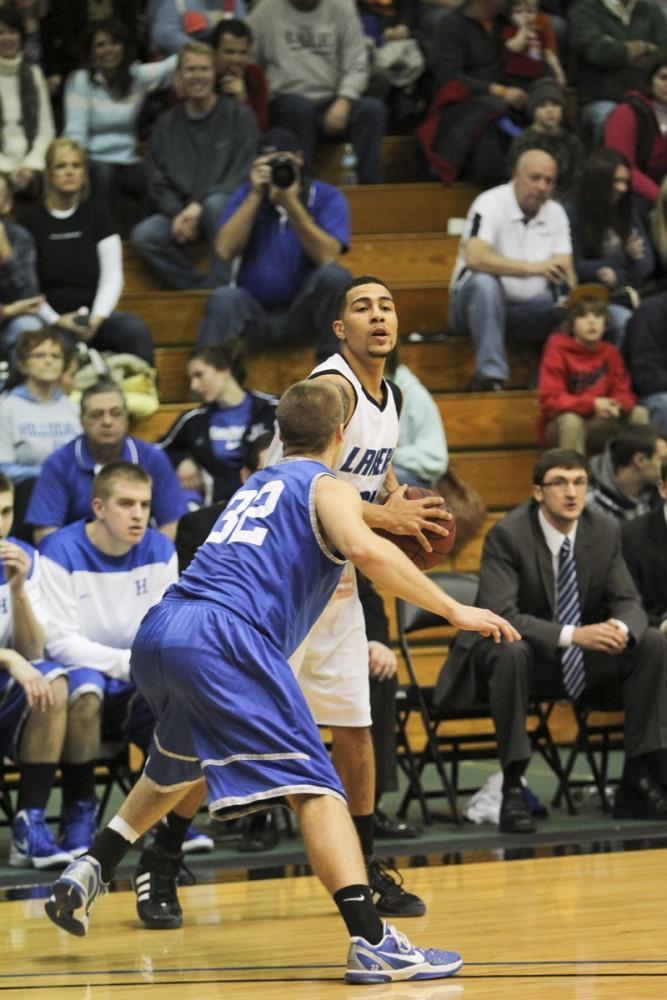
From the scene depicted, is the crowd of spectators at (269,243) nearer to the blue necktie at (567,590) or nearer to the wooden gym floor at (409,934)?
the blue necktie at (567,590)

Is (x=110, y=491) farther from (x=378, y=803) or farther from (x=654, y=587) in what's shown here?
(x=654, y=587)

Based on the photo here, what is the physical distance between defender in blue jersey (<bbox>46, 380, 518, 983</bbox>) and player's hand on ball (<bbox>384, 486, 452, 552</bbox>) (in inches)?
9.2

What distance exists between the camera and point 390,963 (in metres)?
4.12

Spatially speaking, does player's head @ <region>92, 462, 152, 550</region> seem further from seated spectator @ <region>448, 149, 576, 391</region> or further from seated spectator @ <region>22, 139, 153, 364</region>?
seated spectator @ <region>448, 149, 576, 391</region>

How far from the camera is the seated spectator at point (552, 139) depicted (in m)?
9.68

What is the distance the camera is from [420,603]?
409cm

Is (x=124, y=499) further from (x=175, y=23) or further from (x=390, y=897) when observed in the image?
(x=175, y=23)

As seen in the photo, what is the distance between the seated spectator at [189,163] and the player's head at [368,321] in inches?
178

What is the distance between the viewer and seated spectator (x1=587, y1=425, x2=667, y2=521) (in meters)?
7.98

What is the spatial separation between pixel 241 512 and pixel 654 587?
335 centimetres

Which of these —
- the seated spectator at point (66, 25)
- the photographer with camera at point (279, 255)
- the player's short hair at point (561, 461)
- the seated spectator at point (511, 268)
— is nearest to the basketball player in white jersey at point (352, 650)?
the player's short hair at point (561, 461)

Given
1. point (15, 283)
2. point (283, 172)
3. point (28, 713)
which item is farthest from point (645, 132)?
point (28, 713)

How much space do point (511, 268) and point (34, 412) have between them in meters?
2.76

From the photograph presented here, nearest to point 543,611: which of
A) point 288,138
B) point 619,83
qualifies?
point 288,138
